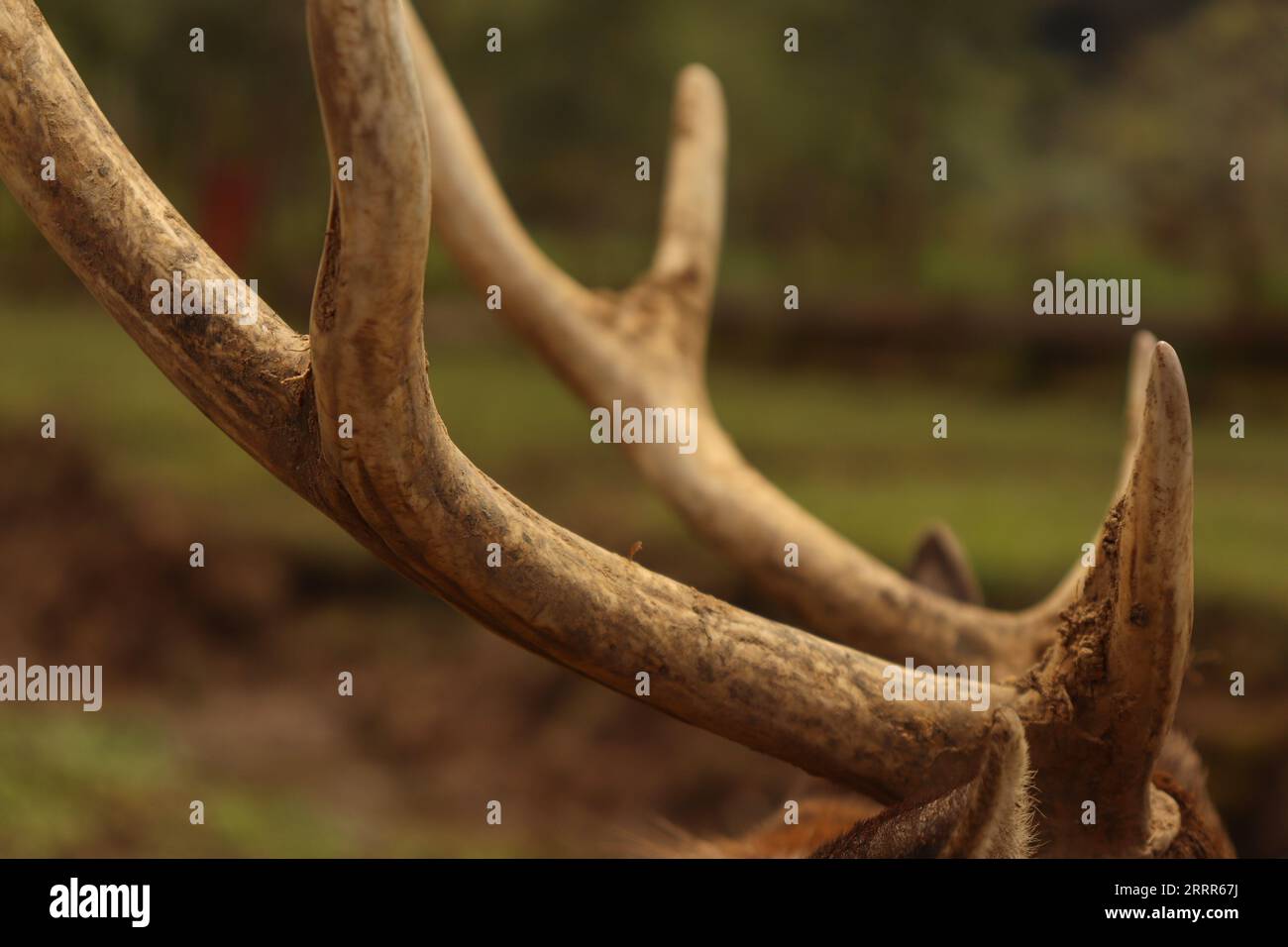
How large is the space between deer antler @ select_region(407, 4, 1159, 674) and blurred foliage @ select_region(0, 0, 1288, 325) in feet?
9.24

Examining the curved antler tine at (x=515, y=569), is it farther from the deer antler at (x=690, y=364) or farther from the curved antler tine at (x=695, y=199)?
the curved antler tine at (x=695, y=199)

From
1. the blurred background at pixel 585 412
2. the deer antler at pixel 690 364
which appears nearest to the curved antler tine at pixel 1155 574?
the deer antler at pixel 690 364

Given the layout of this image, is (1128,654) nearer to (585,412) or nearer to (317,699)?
(317,699)

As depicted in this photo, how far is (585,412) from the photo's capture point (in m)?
4.66

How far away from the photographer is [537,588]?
2.77 ft

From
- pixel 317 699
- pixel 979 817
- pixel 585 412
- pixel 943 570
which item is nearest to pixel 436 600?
pixel 317 699

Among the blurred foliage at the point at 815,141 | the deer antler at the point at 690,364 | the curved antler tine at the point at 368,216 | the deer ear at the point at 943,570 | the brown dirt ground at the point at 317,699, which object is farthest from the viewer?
the blurred foliage at the point at 815,141

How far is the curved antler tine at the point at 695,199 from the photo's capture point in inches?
66.3

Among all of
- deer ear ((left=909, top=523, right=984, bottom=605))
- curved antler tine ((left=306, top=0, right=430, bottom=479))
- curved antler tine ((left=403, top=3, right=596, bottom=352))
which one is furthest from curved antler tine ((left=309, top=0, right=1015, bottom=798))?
curved antler tine ((left=403, top=3, right=596, bottom=352))

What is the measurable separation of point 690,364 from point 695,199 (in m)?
0.25

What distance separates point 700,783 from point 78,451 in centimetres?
242

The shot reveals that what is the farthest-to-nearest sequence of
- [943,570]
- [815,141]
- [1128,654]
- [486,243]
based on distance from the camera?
1. [815,141]
2. [486,243]
3. [943,570]
4. [1128,654]

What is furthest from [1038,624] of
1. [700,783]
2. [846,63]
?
[846,63]

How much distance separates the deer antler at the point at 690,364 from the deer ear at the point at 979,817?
457 millimetres
